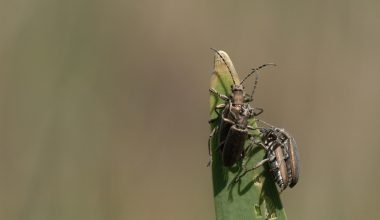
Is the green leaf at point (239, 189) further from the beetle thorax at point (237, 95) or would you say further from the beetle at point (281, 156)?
the beetle thorax at point (237, 95)

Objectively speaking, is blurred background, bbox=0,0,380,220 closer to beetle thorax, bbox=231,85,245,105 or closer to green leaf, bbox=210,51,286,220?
beetle thorax, bbox=231,85,245,105

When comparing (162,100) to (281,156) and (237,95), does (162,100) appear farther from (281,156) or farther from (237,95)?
(281,156)

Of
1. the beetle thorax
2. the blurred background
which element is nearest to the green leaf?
the beetle thorax

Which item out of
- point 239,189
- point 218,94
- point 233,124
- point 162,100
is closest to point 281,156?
point 233,124

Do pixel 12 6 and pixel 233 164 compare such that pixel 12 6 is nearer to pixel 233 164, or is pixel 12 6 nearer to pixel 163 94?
pixel 163 94

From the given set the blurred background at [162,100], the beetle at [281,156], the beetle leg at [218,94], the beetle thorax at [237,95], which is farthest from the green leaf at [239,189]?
the blurred background at [162,100]

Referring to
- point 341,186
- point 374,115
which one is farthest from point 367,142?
point 341,186
